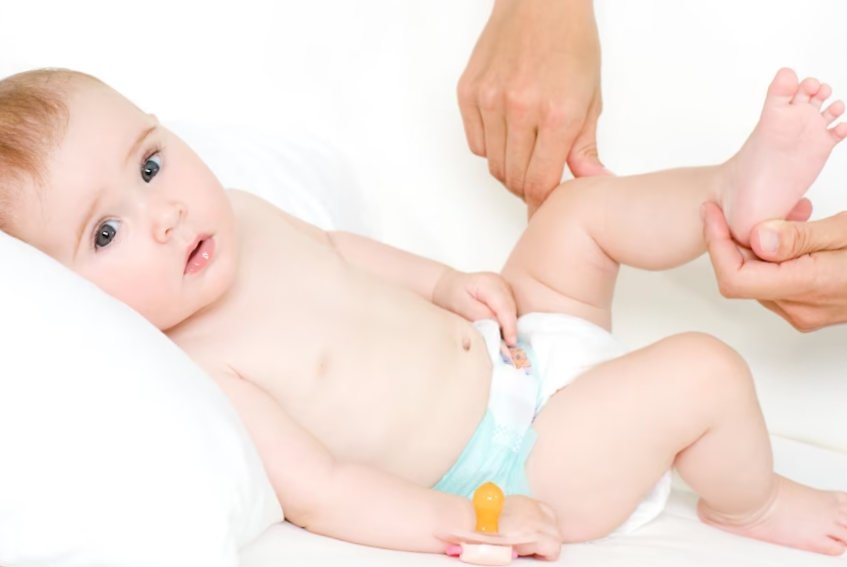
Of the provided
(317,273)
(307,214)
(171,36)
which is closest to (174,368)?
(317,273)

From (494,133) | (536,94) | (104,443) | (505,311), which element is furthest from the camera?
(494,133)

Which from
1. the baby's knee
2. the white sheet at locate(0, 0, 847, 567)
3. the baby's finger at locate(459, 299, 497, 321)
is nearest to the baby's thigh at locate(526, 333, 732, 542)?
the baby's knee

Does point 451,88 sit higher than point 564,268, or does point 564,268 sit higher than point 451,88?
point 451,88

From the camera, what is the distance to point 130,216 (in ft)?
3.64

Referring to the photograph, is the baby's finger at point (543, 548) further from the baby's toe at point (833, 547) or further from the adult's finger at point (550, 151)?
the adult's finger at point (550, 151)

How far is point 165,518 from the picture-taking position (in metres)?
0.85

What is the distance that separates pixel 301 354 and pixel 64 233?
0.31 meters

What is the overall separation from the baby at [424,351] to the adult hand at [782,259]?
0.03 m

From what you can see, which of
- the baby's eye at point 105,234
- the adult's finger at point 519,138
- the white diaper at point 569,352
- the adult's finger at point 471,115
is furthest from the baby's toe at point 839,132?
the baby's eye at point 105,234

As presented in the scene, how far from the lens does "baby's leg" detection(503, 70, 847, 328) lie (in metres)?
1.15

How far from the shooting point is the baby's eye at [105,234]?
3.63ft

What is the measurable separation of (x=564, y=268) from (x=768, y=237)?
31cm

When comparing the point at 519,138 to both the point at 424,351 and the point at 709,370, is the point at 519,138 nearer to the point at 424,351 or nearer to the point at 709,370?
the point at 424,351

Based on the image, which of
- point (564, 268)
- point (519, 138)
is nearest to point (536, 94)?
point (519, 138)
